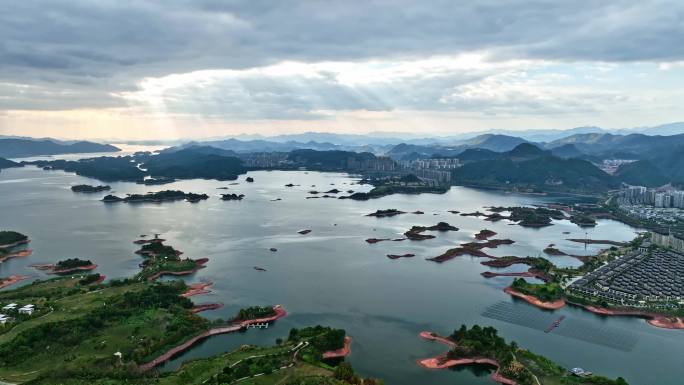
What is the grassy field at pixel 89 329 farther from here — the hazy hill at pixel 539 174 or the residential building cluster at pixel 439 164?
the residential building cluster at pixel 439 164

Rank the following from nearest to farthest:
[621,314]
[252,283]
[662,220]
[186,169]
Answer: [621,314]
[252,283]
[662,220]
[186,169]

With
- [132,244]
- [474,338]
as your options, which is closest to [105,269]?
[132,244]

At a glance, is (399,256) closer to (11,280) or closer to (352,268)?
(352,268)

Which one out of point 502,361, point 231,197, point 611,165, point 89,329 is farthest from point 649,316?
point 611,165

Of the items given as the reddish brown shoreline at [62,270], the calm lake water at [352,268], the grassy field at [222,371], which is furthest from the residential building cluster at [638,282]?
the reddish brown shoreline at [62,270]

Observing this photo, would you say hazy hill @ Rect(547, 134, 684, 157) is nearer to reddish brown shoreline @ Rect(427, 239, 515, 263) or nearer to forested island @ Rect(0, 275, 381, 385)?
reddish brown shoreline @ Rect(427, 239, 515, 263)

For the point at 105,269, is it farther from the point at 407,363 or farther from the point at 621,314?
the point at 621,314
